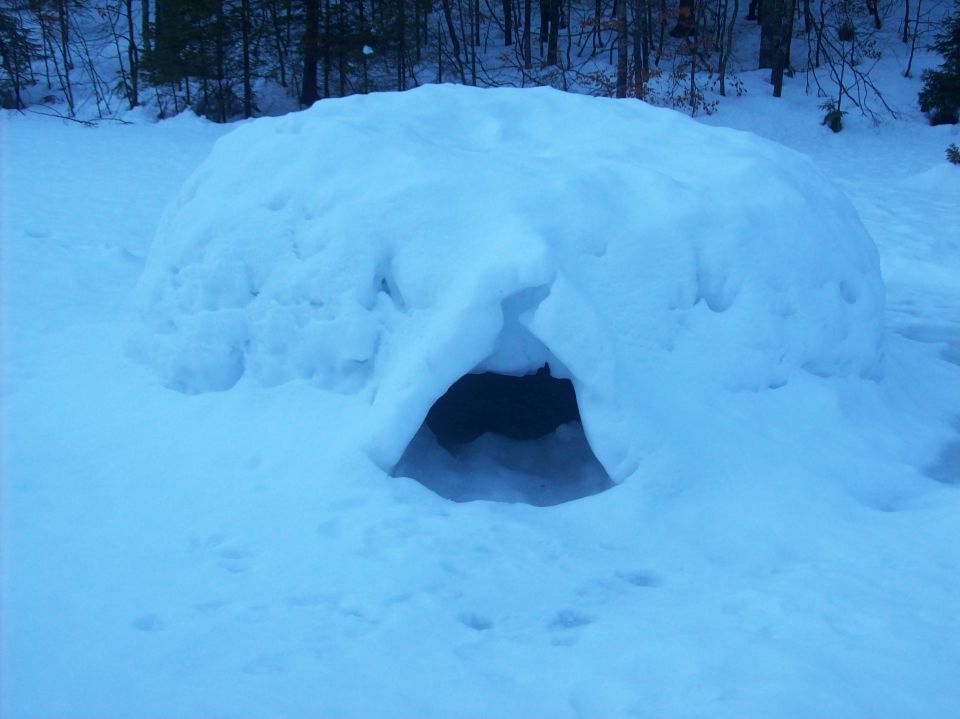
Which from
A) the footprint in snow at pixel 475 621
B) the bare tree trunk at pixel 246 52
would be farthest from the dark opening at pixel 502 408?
the bare tree trunk at pixel 246 52

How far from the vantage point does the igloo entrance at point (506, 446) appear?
389 centimetres

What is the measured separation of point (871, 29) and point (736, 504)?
20.3m

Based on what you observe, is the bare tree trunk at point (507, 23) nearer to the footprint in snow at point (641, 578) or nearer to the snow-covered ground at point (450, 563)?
the snow-covered ground at point (450, 563)

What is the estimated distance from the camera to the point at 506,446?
14.7 ft

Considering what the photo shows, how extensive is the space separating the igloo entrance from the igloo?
0.07m

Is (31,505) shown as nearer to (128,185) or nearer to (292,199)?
(292,199)

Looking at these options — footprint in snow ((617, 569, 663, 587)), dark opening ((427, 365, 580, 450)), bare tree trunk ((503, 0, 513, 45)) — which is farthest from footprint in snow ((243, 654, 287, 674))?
bare tree trunk ((503, 0, 513, 45))

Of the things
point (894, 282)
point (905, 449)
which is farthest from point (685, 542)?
point (894, 282)

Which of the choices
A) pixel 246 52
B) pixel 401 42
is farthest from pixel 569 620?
pixel 401 42

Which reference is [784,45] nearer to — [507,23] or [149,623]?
[507,23]

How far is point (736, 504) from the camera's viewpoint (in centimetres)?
345

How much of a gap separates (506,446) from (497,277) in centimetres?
134

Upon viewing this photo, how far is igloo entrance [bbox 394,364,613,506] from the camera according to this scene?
153 inches

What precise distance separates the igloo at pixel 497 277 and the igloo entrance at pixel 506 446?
0.07m
